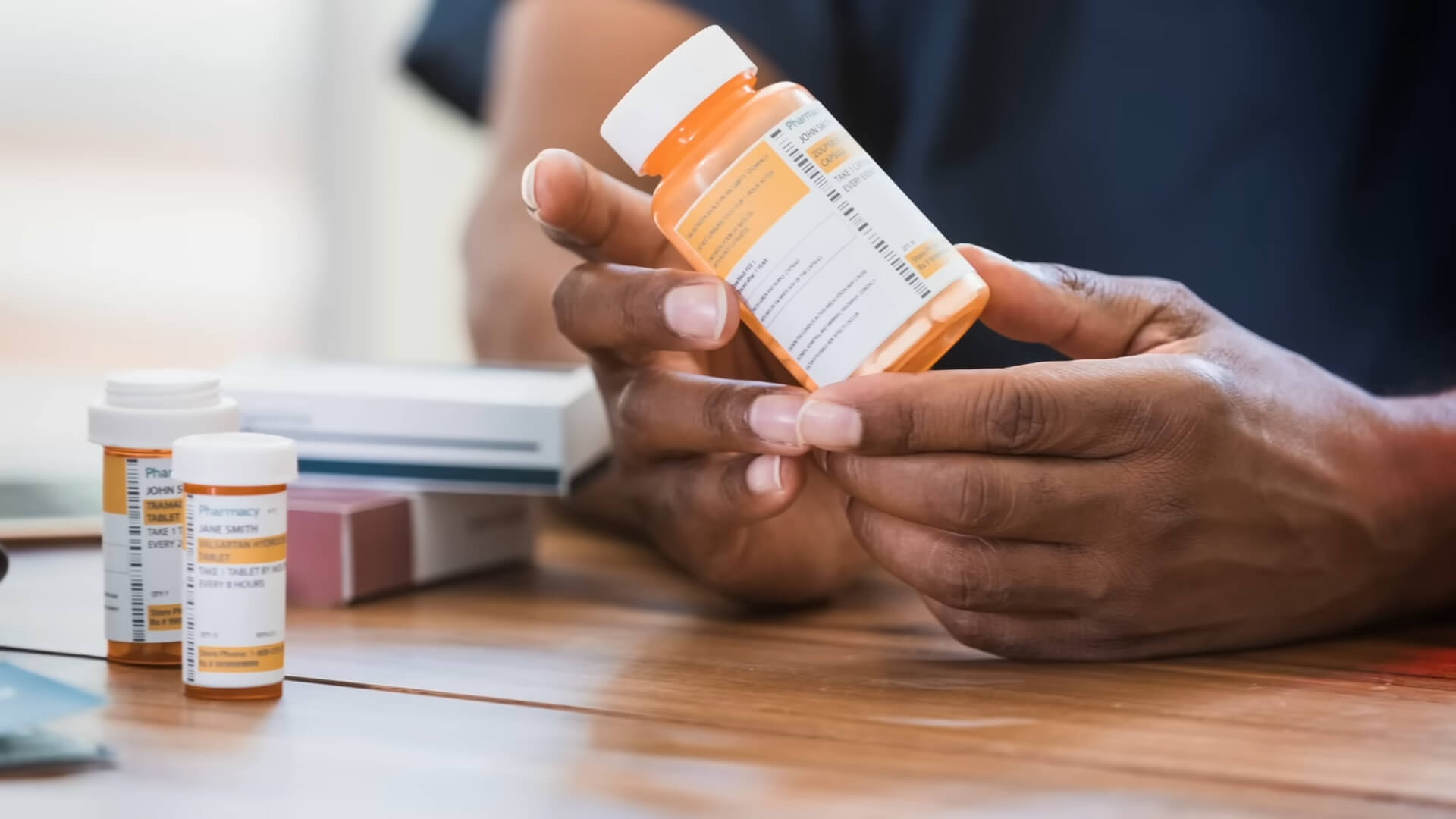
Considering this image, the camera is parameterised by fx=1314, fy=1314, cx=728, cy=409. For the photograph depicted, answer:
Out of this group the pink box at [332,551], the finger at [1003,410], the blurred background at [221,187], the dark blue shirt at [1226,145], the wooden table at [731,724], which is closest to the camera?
the wooden table at [731,724]

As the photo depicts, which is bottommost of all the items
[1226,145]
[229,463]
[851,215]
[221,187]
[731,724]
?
[731,724]

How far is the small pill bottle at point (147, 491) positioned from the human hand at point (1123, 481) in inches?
11.4

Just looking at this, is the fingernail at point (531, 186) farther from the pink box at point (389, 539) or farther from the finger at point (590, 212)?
the pink box at point (389, 539)

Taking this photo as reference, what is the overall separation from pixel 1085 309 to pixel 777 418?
171mm

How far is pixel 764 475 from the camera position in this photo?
66 centimetres

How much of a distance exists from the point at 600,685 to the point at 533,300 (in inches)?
22.8

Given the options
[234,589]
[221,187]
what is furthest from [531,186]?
[221,187]

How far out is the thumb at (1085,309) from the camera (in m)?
0.63

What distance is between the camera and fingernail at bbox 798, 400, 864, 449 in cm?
55

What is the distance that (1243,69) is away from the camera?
1.14 meters

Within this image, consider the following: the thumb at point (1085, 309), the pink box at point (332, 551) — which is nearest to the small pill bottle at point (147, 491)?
the pink box at point (332, 551)

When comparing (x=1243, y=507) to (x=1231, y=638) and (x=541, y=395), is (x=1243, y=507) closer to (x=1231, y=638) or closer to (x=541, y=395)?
(x=1231, y=638)

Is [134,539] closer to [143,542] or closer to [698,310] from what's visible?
[143,542]

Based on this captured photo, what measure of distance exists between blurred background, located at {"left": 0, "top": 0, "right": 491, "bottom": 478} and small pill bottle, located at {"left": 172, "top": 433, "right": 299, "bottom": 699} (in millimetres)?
1472
